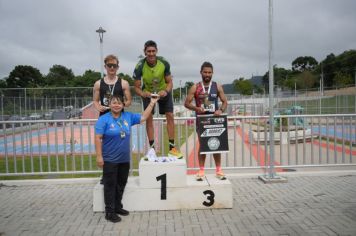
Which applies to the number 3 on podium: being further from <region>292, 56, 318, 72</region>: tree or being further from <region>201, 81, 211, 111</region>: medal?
<region>292, 56, 318, 72</region>: tree

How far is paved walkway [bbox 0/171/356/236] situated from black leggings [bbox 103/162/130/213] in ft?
0.94

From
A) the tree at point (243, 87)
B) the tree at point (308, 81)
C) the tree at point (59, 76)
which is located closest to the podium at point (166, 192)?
the tree at point (308, 81)

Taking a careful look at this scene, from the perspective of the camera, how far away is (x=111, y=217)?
15.9 feet

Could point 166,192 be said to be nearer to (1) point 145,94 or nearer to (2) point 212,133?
(2) point 212,133

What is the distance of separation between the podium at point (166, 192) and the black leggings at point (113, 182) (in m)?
0.22

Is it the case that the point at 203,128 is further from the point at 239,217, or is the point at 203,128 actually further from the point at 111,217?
the point at 111,217

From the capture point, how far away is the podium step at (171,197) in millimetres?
5309

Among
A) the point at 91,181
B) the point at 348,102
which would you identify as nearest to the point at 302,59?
the point at 348,102

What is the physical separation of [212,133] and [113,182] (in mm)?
2013

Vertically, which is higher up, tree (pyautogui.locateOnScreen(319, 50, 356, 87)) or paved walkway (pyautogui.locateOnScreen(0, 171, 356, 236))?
tree (pyautogui.locateOnScreen(319, 50, 356, 87))

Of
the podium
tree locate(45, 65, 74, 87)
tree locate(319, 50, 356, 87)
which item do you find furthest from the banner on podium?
tree locate(45, 65, 74, 87)

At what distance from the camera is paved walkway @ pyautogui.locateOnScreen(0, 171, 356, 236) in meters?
4.50

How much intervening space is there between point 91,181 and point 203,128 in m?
3.16

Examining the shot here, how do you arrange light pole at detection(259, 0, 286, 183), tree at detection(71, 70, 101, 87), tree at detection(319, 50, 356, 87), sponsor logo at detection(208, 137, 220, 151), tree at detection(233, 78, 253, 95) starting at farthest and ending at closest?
1. tree at detection(233, 78, 253, 95)
2. tree at detection(71, 70, 101, 87)
3. tree at detection(319, 50, 356, 87)
4. light pole at detection(259, 0, 286, 183)
5. sponsor logo at detection(208, 137, 220, 151)
